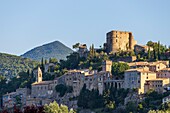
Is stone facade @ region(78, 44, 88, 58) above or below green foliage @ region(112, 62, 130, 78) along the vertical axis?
above

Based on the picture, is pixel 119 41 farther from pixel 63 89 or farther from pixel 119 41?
pixel 63 89

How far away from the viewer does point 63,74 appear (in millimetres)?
90312

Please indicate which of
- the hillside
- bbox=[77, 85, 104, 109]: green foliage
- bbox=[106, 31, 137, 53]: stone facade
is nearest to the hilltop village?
bbox=[106, 31, 137, 53]: stone facade

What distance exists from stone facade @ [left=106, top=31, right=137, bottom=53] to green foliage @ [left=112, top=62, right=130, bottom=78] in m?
13.1

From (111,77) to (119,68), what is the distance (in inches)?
60.9

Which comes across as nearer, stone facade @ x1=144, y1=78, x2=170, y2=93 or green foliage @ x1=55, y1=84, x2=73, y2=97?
stone facade @ x1=144, y1=78, x2=170, y2=93

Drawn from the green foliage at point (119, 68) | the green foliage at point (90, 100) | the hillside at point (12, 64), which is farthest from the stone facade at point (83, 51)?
the hillside at point (12, 64)

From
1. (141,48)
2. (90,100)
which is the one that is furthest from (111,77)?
(141,48)

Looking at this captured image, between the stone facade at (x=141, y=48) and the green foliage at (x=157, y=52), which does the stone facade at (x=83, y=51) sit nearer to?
the stone facade at (x=141, y=48)

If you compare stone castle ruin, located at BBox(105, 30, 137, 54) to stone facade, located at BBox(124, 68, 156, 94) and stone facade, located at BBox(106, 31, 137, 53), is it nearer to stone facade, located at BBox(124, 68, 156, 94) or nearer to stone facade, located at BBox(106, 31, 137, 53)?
stone facade, located at BBox(106, 31, 137, 53)

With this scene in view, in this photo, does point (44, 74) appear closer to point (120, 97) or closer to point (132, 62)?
point (132, 62)

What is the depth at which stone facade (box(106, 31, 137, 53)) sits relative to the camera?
9502 centimetres

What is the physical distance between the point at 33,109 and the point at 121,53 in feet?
173

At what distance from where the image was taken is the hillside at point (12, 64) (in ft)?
493
